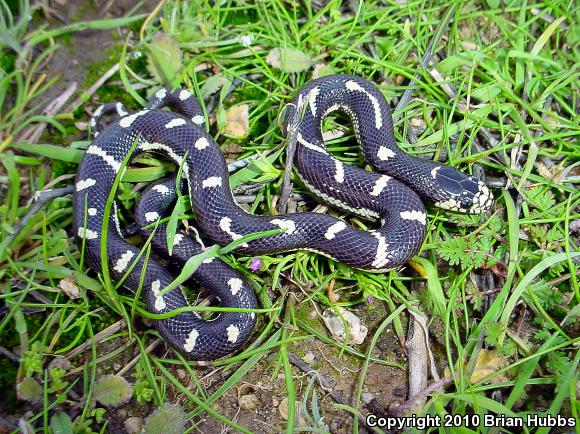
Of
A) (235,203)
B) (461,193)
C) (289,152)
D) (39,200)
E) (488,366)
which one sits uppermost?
(289,152)

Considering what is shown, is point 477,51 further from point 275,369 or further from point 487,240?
point 275,369

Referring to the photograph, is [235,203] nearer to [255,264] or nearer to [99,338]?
[255,264]

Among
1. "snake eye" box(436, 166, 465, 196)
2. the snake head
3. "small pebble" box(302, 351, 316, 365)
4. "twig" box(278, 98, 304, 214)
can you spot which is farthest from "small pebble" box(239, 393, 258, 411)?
"snake eye" box(436, 166, 465, 196)

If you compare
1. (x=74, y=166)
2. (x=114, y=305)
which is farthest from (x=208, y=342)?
(x=74, y=166)

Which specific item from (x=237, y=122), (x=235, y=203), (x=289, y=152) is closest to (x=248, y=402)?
(x=235, y=203)

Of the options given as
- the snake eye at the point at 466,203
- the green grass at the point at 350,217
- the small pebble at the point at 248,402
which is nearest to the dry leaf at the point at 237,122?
the green grass at the point at 350,217

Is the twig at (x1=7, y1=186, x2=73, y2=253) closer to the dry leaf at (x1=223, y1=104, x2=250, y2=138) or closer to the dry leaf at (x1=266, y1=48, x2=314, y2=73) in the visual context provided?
the dry leaf at (x1=223, y1=104, x2=250, y2=138)
